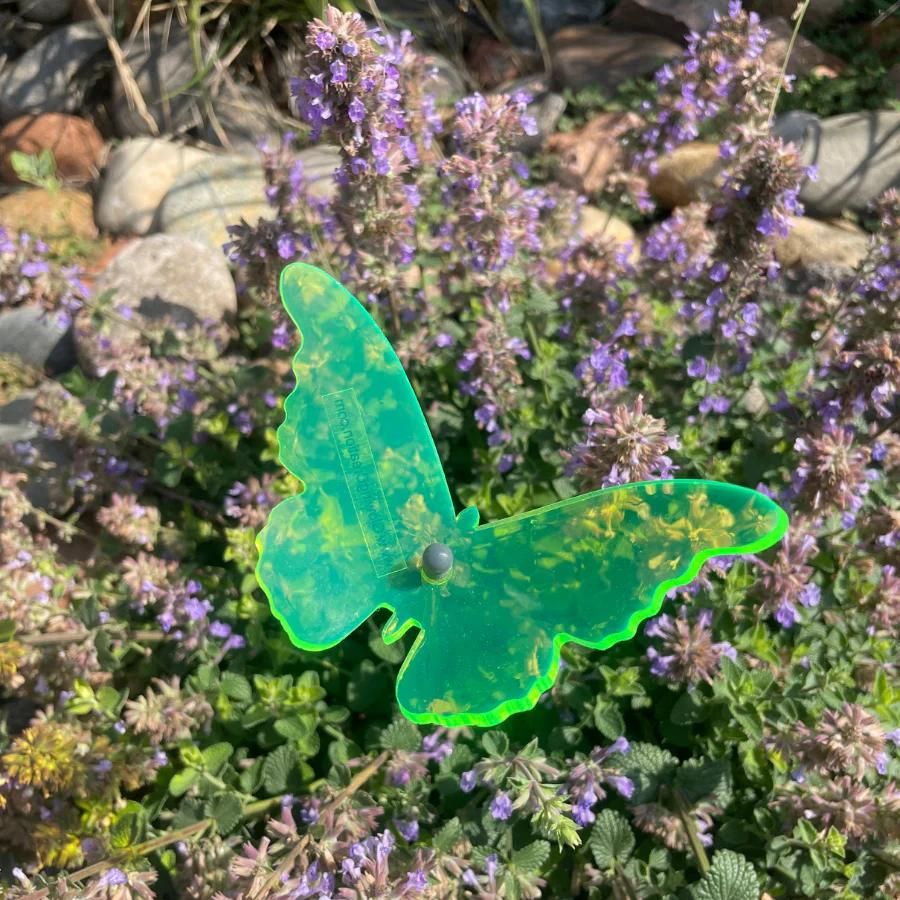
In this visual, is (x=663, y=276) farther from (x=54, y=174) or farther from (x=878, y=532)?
(x=54, y=174)

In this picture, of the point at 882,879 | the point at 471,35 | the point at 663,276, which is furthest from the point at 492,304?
the point at 471,35

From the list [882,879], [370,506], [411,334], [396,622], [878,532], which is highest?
[370,506]

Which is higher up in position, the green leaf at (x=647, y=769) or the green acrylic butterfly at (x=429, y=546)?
the green acrylic butterfly at (x=429, y=546)

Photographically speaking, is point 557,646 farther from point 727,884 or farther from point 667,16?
point 667,16

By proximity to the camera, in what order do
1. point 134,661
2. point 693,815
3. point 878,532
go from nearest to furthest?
point 693,815, point 878,532, point 134,661

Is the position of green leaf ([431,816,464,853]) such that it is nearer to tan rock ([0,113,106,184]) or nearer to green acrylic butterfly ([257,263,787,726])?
green acrylic butterfly ([257,263,787,726])

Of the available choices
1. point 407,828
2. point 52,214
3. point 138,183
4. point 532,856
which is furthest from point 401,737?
point 52,214

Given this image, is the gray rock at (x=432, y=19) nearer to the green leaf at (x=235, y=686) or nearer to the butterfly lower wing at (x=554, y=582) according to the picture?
the green leaf at (x=235, y=686)

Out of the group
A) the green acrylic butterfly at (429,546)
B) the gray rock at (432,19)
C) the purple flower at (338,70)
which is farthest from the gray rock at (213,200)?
the green acrylic butterfly at (429,546)
